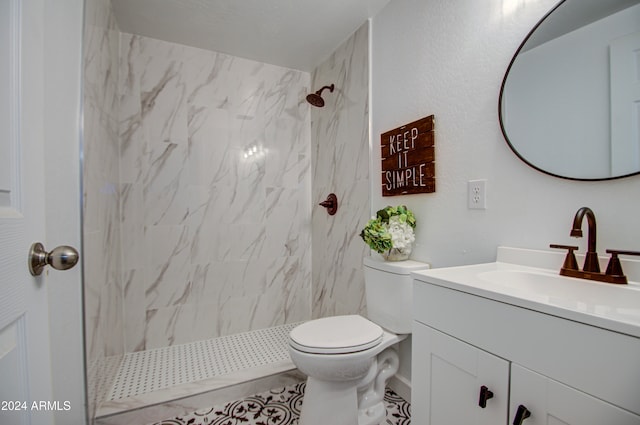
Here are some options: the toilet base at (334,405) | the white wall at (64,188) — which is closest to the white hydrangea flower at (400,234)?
the toilet base at (334,405)

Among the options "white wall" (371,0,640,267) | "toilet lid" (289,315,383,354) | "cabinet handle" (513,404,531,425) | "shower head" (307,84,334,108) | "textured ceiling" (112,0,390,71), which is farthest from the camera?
"shower head" (307,84,334,108)

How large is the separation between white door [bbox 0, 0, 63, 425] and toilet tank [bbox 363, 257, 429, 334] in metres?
1.23

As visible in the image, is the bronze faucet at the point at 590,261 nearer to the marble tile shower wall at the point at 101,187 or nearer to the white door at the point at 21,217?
the white door at the point at 21,217

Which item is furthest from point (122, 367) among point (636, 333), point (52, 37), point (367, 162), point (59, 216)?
point (636, 333)

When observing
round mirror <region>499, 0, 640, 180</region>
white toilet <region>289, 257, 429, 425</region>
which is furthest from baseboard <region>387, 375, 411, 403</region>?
round mirror <region>499, 0, 640, 180</region>

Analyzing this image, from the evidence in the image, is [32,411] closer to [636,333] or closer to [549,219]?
[636,333]

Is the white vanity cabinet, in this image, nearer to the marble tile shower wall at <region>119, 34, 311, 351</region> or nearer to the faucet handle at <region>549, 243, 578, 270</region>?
the faucet handle at <region>549, 243, 578, 270</region>

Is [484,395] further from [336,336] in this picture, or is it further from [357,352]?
[336,336]

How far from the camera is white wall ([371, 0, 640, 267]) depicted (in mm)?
949

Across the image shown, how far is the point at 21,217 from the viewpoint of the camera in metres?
0.54

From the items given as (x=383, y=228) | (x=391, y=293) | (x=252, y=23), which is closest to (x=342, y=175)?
(x=383, y=228)

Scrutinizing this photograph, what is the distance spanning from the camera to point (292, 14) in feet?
5.91

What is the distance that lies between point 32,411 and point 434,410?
981 mm

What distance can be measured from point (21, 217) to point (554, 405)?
1126 mm
